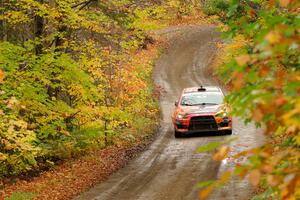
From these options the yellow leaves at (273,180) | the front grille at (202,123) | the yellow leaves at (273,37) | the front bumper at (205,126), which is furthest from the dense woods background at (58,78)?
the yellow leaves at (273,37)

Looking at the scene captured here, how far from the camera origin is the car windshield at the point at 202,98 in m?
18.9

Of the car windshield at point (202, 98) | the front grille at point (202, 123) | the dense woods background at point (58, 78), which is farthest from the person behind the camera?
Result: the car windshield at point (202, 98)

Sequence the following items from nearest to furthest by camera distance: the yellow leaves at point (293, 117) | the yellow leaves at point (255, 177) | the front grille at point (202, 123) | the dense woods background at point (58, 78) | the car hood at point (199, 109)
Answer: the yellow leaves at point (293, 117) < the yellow leaves at point (255, 177) < the dense woods background at point (58, 78) < the front grille at point (202, 123) < the car hood at point (199, 109)

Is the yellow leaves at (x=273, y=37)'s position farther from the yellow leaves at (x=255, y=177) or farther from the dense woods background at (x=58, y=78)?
the dense woods background at (x=58, y=78)

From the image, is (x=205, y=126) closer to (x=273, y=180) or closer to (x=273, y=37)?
(x=273, y=180)

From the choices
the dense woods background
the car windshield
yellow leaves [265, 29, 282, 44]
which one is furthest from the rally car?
yellow leaves [265, 29, 282, 44]

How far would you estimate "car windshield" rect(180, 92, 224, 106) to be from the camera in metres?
18.9

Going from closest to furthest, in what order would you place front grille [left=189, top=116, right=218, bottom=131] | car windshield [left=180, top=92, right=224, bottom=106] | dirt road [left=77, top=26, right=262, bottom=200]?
dirt road [left=77, top=26, right=262, bottom=200] → front grille [left=189, top=116, right=218, bottom=131] → car windshield [left=180, top=92, right=224, bottom=106]

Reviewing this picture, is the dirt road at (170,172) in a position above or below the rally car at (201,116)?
below

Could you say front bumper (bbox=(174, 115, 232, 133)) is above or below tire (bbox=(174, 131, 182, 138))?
above

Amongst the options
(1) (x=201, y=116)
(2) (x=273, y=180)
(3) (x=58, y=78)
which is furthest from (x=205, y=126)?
(2) (x=273, y=180)

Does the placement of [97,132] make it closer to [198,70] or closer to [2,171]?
[2,171]

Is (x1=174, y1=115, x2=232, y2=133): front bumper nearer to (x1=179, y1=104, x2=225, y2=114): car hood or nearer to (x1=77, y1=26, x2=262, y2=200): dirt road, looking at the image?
(x1=179, y1=104, x2=225, y2=114): car hood

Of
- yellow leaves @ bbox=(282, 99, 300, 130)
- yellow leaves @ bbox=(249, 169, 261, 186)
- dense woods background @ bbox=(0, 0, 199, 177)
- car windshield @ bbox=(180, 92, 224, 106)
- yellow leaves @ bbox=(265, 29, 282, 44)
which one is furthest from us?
car windshield @ bbox=(180, 92, 224, 106)
